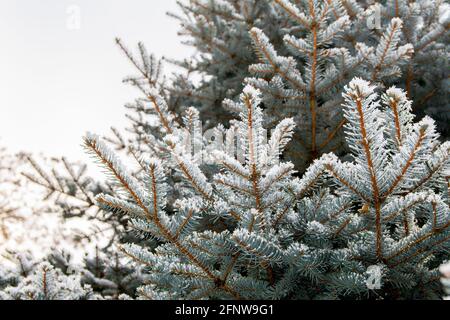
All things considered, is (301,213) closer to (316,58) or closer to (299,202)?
(299,202)

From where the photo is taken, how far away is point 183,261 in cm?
177

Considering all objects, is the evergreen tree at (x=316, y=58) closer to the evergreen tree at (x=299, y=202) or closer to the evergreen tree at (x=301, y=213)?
Answer: the evergreen tree at (x=299, y=202)

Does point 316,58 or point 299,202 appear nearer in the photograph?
point 299,202

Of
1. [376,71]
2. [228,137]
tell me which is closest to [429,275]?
[228,137]

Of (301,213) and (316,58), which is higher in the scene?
(316,58)

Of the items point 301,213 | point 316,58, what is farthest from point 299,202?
point 316,58

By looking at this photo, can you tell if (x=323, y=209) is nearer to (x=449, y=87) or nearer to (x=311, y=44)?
(x=311, y=44)

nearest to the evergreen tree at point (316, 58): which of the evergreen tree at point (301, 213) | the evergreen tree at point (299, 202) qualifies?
the evergreen tree at point (299, 202)

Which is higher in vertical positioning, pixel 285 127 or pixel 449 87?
pixel 449 87

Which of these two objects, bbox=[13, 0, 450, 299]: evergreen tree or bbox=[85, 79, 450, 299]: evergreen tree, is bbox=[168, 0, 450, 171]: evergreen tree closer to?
bbox=[13, 0, 450, 299]: evergreen tree

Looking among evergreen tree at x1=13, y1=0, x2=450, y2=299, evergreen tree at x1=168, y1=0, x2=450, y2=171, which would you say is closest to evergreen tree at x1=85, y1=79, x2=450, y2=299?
evergreen tree at x1=13, y1=0, x2=450, y2=299

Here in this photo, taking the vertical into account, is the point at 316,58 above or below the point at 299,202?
above

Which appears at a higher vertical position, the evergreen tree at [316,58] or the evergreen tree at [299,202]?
the evergreen tree at [316,58]

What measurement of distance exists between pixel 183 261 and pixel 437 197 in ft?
3.38
